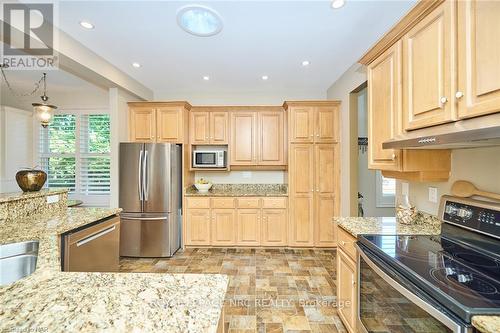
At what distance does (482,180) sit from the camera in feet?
4.94

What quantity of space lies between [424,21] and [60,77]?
4908mm

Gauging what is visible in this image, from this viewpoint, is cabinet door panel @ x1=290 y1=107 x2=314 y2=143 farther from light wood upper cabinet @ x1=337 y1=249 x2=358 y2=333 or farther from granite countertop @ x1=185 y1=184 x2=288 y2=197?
light wood upper cabinet @ x1=337 y1=249 x2=358 y2=333

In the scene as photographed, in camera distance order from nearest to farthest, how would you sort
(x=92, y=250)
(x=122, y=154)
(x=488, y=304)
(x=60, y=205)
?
(x=488, y=304)
(x=92, y=250)
(x=60, y=205)
(x=122, y=154)

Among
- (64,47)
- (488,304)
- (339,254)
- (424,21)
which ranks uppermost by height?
(64,47)

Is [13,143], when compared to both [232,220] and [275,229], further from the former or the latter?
[275,229]

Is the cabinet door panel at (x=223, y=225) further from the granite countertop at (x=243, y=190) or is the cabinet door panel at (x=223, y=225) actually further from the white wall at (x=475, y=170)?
the white wall at (x=475, y=170)

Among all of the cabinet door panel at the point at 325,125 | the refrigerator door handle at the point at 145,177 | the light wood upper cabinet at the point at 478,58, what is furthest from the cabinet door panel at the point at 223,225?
the light wood upper cabinet at the point at 478,58

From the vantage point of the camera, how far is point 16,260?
4.83 ft

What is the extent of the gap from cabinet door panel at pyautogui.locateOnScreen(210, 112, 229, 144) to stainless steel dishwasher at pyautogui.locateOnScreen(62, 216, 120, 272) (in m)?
2.19

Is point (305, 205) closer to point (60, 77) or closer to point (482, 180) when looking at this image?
point (482, 180)

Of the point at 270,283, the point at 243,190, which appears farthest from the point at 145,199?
the point at 270,283

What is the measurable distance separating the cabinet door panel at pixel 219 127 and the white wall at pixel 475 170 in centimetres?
302

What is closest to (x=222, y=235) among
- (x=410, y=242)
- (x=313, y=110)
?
(x=313, y=110)

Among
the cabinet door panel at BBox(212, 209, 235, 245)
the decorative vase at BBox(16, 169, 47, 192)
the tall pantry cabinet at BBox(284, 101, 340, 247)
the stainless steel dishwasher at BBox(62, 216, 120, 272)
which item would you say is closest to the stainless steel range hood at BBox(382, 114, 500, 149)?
the tall pantry cabinet at BBox(284, 101, 340, 247)
